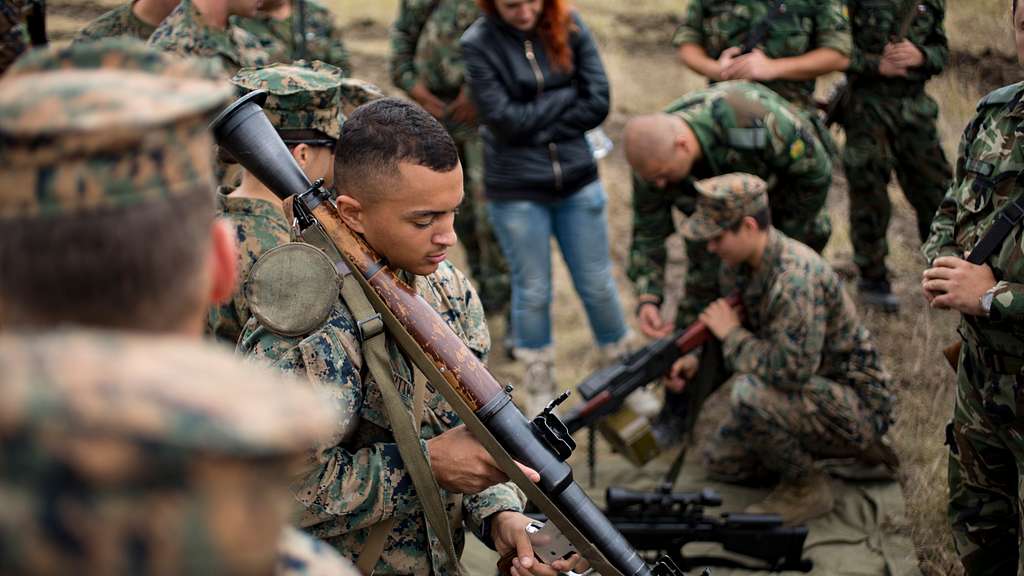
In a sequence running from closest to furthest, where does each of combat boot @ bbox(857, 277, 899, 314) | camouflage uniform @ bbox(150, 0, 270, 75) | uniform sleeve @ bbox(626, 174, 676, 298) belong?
camouflage uniform @ bbox(150, 0, 270, 75), uniform sleeve @ bbox(626, 174, 676, 298), combat boot @ bbox(857, 277, 899, 314)

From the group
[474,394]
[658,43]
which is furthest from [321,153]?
[658,43]

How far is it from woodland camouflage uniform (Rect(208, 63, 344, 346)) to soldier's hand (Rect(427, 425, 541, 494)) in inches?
38.5

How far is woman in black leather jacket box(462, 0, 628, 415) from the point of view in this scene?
5.47m

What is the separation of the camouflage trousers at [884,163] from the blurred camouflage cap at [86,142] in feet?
19.9

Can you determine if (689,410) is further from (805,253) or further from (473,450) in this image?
(473,450)

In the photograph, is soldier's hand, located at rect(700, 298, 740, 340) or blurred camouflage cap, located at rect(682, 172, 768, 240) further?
soldier's hand, located at rect(700, 298, 740, 340)

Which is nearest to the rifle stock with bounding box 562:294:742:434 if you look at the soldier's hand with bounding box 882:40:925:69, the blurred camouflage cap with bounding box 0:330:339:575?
the soldier's hand with bounding box 882:40:925:69

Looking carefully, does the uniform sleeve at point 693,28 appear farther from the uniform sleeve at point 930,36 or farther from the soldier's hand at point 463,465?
the soldier's hand at point 463,465

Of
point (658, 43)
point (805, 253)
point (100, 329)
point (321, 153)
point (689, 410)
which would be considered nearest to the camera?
point (100, 329)

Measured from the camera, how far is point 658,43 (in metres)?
12.1

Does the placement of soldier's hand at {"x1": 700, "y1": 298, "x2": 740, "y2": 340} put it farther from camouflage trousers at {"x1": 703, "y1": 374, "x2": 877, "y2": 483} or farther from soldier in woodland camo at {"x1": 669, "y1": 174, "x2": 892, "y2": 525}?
camouflage trousers at {"x1": 703, "y1": 374, "x2": 877, "y2": 483}

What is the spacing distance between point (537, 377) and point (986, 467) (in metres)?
2.69

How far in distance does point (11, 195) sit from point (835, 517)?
4.55 m

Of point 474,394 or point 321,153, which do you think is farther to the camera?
point 321,153
